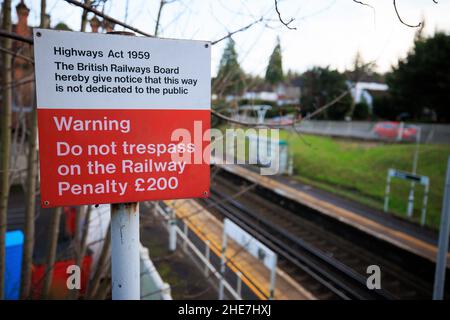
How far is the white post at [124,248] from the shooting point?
1586 millimetres

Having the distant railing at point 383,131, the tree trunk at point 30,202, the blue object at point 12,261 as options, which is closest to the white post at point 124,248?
the tree trunk at point 30,202

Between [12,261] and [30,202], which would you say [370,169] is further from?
[30,202]

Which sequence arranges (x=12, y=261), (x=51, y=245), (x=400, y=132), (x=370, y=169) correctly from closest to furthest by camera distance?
1. (x=51, y=245)
2. (x=12, y=261)
3. (x=370, y=169)
4. (x=400, y=132)

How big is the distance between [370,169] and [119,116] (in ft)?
56.0

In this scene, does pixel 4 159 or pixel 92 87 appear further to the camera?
pixel 4 159

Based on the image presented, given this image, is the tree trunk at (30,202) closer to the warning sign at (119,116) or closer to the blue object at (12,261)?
the blue object at (12,261)

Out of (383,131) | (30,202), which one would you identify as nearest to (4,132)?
(30,202)

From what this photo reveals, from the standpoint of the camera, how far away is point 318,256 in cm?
785

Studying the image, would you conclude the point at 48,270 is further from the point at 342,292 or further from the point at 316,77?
the point at 342,292

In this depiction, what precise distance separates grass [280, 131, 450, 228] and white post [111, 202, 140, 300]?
10003 mm

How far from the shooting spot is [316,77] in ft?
12.5
